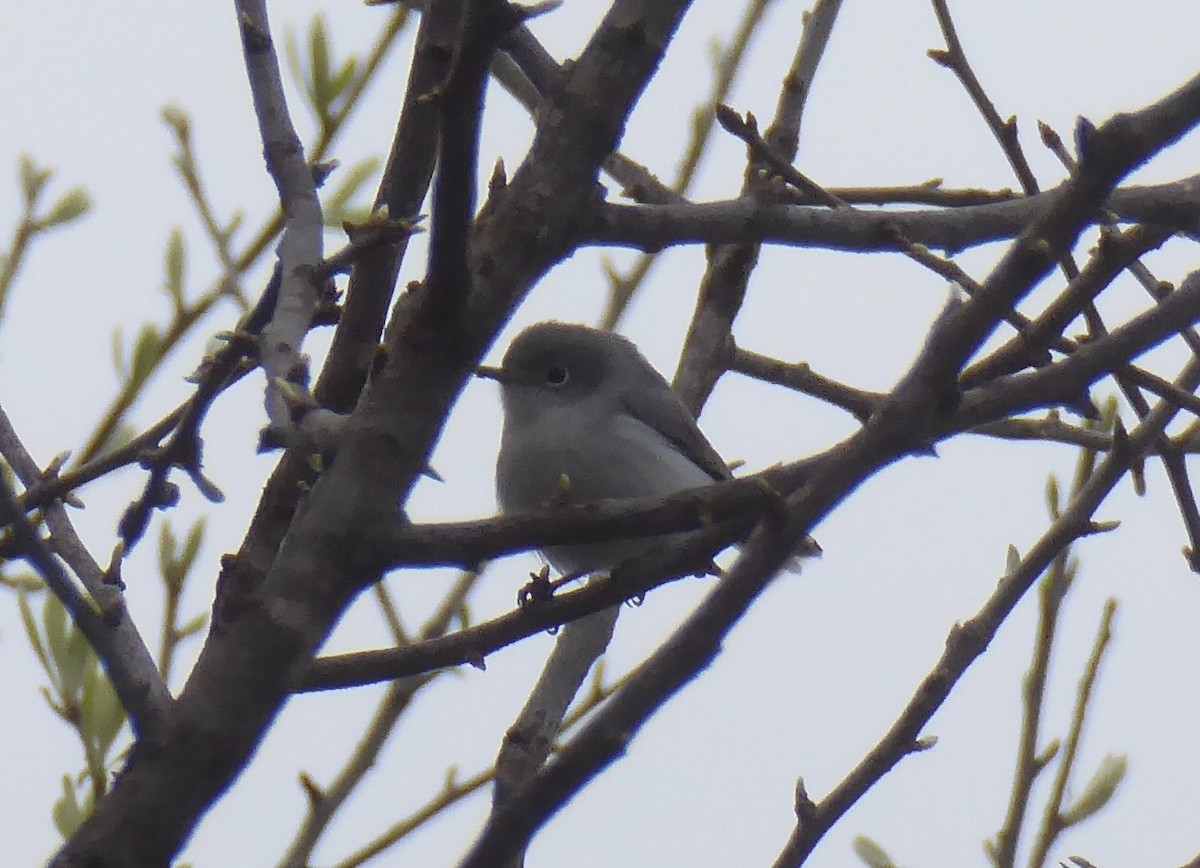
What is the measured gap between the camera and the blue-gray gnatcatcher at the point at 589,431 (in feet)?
10.3

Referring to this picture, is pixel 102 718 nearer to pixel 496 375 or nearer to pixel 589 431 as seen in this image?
pixel 589 431

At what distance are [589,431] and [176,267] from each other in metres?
1.17

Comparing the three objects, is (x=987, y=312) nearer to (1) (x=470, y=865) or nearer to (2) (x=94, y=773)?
(1) (x=470, y=865)

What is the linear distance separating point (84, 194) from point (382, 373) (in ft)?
3.70

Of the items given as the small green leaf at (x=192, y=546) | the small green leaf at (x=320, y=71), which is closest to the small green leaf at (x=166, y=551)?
the small green leaf at (x=192, y=546)

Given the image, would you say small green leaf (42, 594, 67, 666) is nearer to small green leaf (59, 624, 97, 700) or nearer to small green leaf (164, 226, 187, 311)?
small green leaf (59, 624, 97, 700)

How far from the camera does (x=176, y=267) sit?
2326mm

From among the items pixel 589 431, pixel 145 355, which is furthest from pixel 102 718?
pixel 589 431

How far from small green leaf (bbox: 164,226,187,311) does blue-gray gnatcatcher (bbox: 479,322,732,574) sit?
85 centimetres

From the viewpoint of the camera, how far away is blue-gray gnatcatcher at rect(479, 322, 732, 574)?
313cm

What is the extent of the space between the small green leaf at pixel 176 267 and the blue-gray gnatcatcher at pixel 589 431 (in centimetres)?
85

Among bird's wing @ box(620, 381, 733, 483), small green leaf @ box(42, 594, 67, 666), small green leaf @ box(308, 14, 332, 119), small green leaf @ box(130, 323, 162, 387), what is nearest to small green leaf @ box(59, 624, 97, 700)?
small green leaf @ box(42, 594, 67, 666)

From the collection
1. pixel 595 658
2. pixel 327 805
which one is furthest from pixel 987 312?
pixel 595 658

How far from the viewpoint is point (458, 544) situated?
4.71 ft
